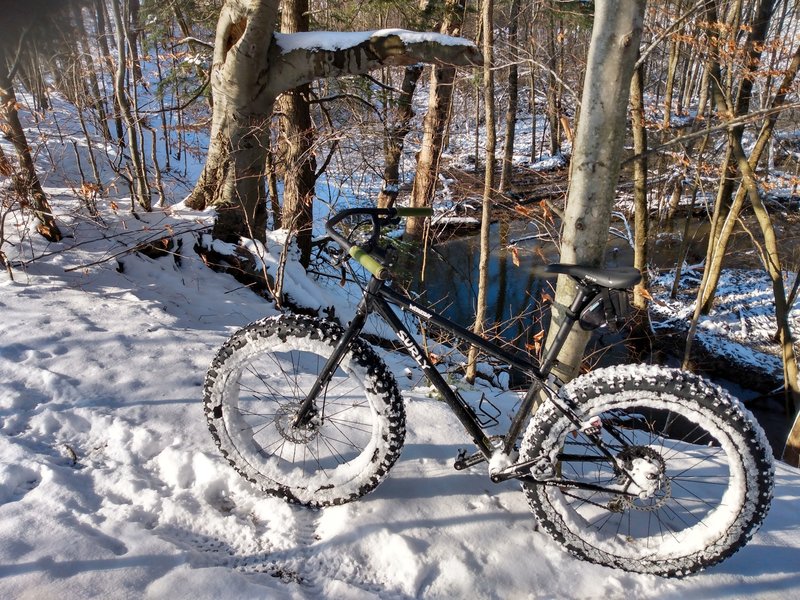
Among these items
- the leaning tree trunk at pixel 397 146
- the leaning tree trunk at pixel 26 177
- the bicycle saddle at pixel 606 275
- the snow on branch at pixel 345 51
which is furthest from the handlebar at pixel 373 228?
the leaning tree trunk at pixel 397 146

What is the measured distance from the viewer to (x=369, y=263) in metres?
2.09

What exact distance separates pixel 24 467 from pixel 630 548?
8.51 feet

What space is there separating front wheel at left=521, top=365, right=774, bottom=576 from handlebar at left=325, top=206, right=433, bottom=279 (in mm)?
889

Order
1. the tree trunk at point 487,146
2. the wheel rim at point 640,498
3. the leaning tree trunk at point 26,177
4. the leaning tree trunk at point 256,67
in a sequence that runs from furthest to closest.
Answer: the leaning tree trunk at point 256,67, the tree trunk at point 487,146, the leaning tree trunk at point 26,177, the wheel rim at point 640,498

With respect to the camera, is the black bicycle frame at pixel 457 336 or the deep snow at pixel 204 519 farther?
the black bicycle frame at pixel 457 336

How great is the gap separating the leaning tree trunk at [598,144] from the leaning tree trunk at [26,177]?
13.8 ft

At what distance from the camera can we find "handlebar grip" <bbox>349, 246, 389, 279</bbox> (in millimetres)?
2076

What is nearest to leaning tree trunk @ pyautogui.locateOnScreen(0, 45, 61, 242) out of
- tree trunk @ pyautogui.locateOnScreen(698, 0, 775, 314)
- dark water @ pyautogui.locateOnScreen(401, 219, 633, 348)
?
dark water @ pyautogui.locateOnScreen(401, 219, 633, 348)

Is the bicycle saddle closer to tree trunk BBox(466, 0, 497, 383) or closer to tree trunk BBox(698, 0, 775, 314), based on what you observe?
tree trunk BBox(466, 0, 497, 383)

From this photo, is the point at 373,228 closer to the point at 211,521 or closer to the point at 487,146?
the point at 211,521

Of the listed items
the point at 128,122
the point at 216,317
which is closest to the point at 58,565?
the point at 216,317

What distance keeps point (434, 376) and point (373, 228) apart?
69cm

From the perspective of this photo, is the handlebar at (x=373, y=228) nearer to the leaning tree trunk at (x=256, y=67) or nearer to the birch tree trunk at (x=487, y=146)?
the birch tree trunk at (x=487, y=146)

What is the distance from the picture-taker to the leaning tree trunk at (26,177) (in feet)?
13.4
